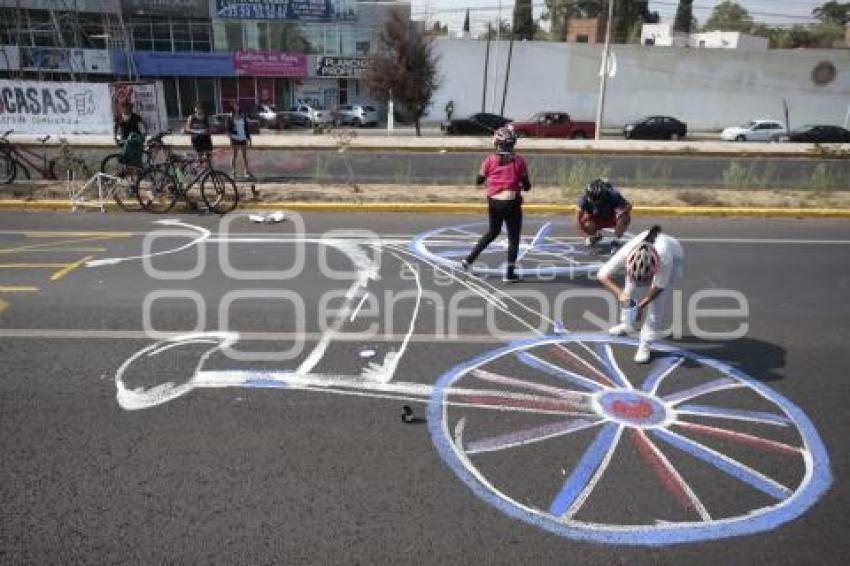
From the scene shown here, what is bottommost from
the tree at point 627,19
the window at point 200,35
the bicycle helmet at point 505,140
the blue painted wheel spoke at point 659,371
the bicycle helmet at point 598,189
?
the blue painted wheel spoke at point 659,371

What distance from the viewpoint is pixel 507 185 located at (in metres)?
7.67

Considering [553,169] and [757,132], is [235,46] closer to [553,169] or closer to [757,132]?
[757,132]

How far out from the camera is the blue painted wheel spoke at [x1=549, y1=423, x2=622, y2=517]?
12.5ft

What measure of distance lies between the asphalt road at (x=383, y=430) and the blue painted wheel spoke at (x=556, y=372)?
0.23ft

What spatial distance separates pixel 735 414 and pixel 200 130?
35.9 ft

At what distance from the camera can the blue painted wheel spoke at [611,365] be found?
5.29 metres

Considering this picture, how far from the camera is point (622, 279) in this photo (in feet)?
26.4

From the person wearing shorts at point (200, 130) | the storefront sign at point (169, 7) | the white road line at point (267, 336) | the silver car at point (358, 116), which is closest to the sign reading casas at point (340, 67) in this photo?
the silver car at point (358, 116)

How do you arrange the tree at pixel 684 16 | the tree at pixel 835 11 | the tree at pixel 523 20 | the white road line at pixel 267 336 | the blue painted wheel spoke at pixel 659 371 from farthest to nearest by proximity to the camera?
the tree at pixel 835 11, the tree at pixel 684 16, the tree at pixel 523 20, the white road line at pixel 267 336, the blue painted wheel spoke at pixel 659 371

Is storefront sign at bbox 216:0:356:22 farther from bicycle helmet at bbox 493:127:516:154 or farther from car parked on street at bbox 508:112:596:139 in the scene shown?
bicycle helmet at bbox 493:127:516:154

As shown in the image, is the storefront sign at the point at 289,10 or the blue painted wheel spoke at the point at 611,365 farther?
the storefront sign at the point at 289,10

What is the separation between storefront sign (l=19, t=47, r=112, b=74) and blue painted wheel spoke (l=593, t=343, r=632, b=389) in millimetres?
29697

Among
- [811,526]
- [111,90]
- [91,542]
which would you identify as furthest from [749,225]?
[111,90]

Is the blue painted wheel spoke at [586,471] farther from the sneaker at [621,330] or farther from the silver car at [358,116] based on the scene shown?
the silver car at [358,116]
